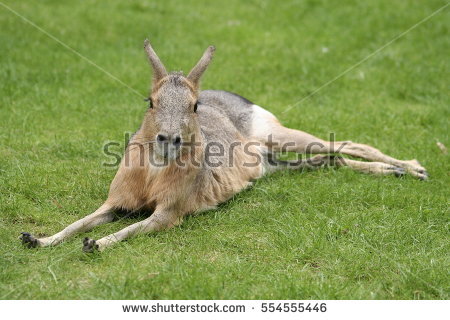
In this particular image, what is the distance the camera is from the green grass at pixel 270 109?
12.8 feet

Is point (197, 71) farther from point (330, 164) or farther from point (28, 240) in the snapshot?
point (330, 164)

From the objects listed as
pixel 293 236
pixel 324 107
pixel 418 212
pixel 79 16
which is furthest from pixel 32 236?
pixel 79 16

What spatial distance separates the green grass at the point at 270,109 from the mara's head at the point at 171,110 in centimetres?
69

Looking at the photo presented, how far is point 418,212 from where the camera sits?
5.07 metres

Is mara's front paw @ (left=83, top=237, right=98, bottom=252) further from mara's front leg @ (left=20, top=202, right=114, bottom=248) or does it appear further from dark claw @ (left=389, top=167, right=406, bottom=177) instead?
dark claw @ (left=389, top=167, right=406, bottom=177)

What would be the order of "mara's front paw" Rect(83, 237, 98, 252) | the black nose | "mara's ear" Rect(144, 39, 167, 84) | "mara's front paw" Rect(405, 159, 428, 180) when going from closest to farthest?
1. "mara's front paw" Rect(83, 237, 98, 252)
2. the black nose
3. "mara's ear" Rect(144, 39, 167, 84)
4. "mara's front paw" Rect(405, 159, 428, 180)

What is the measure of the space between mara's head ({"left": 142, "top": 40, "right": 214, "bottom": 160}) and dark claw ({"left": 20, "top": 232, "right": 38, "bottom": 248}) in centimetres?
104

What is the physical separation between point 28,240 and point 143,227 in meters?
0.80

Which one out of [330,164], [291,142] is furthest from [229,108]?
[330,164]

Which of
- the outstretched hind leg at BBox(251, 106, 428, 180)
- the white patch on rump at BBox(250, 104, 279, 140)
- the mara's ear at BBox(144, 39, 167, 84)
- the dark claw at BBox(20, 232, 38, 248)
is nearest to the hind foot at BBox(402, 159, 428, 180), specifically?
the outstretched hind leg at BBox(251, 106, 428, 180)

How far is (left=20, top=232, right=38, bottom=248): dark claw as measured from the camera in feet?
13.6

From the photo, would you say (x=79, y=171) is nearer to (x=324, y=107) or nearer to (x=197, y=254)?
(x=197, y=254)

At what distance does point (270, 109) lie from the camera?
24.6 ft

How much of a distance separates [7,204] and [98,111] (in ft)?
8.33
